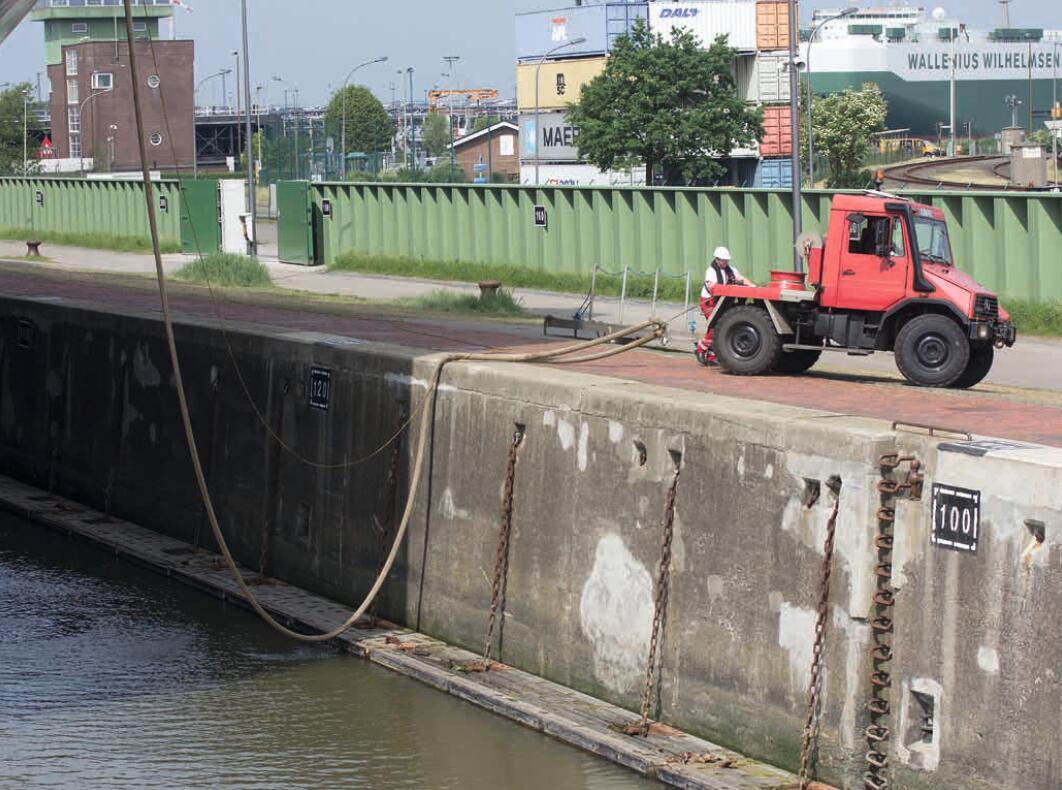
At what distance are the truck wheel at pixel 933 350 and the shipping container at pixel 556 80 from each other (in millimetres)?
102222

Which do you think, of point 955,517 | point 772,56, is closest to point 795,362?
point 955,517

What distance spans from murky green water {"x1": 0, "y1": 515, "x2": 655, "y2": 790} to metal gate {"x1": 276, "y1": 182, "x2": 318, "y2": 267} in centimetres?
3079

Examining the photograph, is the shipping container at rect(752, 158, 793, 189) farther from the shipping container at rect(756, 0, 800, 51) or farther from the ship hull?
the ship hull

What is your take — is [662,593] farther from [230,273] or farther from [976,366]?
[230,273]

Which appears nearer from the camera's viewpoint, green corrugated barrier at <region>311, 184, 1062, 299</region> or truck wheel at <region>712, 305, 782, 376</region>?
truck wheel at <region>712, 305, 782, 376</region>

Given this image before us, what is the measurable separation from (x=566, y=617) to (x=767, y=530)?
268 cm

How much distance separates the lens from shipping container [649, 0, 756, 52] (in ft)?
381

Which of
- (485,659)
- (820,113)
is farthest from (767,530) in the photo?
(820,113)

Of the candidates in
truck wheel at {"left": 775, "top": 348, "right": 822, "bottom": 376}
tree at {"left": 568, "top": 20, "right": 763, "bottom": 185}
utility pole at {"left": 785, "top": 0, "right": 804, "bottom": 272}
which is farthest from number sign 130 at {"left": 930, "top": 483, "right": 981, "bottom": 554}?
tree at {"left": 568, "top": 20, "right": 763, "bottom": 185}

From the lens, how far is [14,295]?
26.8m

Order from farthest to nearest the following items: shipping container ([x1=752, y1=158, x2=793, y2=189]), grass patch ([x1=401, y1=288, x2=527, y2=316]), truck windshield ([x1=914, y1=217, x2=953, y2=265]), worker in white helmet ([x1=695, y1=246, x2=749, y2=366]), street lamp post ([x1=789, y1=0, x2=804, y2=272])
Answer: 1. shipping container ([x1=752, y1=158, x2=793, y2=189])
2. grass patch ([x1=401, y1=288, x2=527, y2=316])
3. street lamp post ([x1=789, y1=0, x2=804, y2=272])
4. worker in white helmet ([x1=695, y1=246, x2=749, y2=366])
5. truck windshield ([x1=914, y1=217, x2=953, y2=265])

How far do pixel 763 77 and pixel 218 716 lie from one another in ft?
342

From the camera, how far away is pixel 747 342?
63.9 feet

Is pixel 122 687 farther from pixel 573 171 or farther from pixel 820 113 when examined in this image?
pixel 573 171
